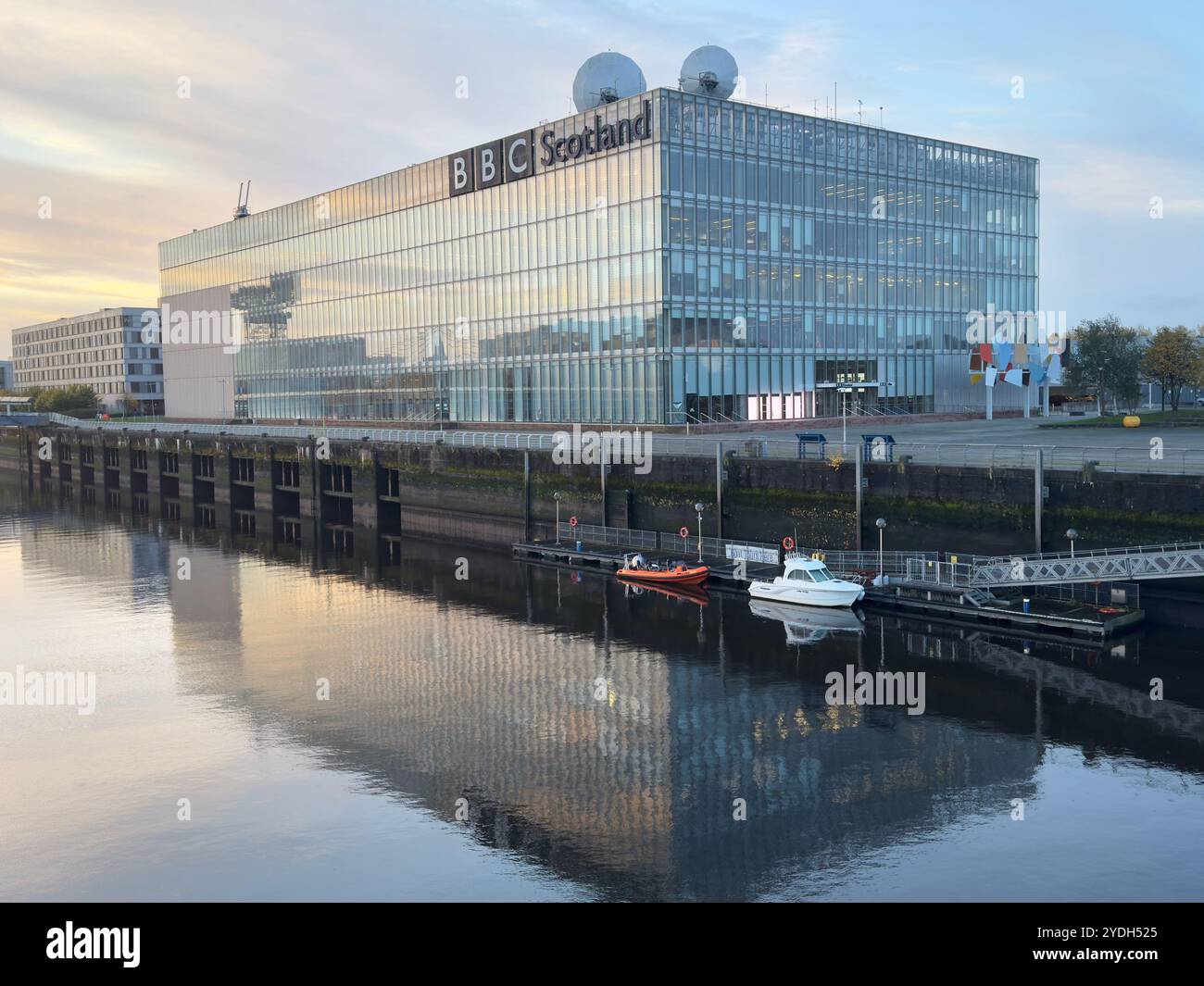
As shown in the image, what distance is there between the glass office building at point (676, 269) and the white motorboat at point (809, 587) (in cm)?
4008

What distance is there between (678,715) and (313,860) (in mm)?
13376

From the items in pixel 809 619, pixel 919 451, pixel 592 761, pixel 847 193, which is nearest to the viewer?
pixel 592 761

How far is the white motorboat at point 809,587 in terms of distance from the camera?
4688cm

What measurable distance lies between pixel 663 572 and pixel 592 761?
24.7 m

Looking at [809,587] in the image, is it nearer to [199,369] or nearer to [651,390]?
[651,390]

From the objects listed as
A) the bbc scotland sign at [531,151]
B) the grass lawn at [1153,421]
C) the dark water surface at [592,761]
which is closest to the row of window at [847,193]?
the bbc scotland sign at [531,151]

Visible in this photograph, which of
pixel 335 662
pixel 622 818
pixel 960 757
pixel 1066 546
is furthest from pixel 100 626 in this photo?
pixel 1066 546

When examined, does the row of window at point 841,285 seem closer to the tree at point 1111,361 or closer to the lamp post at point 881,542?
the tree at point 1111,361

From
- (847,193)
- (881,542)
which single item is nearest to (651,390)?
(847,193)

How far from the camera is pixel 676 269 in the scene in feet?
287

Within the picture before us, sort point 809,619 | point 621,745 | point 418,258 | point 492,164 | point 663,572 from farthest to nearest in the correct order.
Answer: point 418,258
point 492,164
point 663,572
point 809,619
point 621,745

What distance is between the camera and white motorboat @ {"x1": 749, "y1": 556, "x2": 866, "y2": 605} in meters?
46.9

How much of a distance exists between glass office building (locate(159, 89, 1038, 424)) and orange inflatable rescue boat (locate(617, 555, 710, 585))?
32.7 meters

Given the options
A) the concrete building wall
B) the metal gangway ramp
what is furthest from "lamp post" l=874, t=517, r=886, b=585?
the concrete building wall
